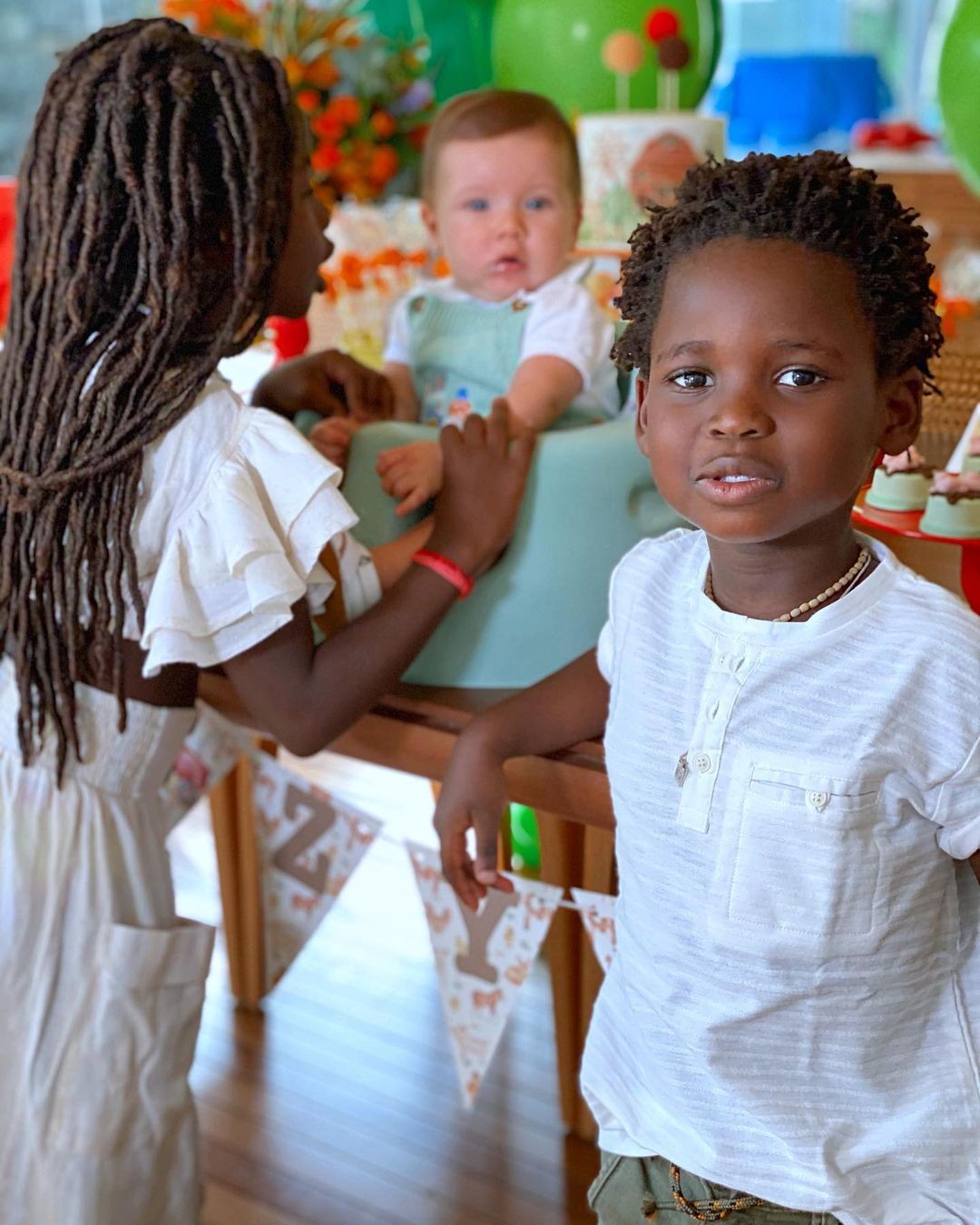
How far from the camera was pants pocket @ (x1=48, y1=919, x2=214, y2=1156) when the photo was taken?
3.81 feet

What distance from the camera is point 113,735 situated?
3.76ft

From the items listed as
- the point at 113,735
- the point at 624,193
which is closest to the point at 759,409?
the point at 113,735

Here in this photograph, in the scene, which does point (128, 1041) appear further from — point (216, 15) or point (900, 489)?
point (216, 15)

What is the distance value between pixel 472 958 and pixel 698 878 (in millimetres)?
559

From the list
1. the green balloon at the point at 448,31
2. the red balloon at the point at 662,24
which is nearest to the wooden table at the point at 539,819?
the red balloon at the point at 662,24

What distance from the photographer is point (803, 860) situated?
0.81 meters

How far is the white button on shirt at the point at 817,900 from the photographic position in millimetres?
797

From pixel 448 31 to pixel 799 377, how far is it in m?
2.09

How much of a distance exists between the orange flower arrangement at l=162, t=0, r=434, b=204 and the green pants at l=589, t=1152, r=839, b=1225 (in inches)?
67.1

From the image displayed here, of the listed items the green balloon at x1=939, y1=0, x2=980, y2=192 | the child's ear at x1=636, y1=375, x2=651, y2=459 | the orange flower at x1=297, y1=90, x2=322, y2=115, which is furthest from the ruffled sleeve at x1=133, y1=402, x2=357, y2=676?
the orange flower at x1=297, y1=90, x2=322, y2=115

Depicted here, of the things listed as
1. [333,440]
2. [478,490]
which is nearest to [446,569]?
[478,490]

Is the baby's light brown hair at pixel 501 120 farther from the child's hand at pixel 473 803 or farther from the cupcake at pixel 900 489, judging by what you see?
the child's hand at pixel 473 803

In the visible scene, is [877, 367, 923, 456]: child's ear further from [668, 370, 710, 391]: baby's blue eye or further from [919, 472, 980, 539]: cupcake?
[919, 472, 980, 539]: cupcake

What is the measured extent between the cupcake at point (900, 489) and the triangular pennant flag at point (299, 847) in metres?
0.61
